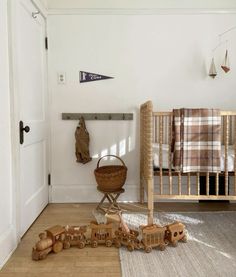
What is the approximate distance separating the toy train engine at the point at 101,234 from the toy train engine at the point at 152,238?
223mm

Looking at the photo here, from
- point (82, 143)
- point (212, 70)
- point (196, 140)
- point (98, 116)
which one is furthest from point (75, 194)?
point (212, 70)

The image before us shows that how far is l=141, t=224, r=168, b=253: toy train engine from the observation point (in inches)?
70.9

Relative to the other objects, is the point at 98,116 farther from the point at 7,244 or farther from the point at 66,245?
the point at 7,244

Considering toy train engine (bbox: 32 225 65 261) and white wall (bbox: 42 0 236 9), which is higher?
white wall (bbox: 42 0 236 9)

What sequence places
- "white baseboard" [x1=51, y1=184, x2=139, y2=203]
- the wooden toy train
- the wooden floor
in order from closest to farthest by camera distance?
the wooden floor
the wooden toy train
"white baseboard" [x1=51, y1=184, x2=139, y2=203]

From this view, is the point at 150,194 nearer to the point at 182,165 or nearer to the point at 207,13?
the point at 182,165

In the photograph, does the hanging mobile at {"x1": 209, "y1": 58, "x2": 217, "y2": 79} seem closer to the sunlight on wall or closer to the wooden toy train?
the sunlight on wall

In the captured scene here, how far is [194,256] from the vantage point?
1.75 m

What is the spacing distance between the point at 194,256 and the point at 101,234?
604 millimetres

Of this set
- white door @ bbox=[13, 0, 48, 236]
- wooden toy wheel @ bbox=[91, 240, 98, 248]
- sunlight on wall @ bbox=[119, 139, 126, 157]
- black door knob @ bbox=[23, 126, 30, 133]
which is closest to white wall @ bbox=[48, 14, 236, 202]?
sunlight on wall @ bbox=[119, 139, 126, 157]

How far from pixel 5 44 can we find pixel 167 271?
1.65 m

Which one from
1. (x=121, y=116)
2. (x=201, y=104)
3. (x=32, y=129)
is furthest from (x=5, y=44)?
(x=201, y=104)

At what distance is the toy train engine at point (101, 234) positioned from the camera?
73.9 inches

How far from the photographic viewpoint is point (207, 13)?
280cm
